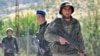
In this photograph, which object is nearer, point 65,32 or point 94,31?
point 65,32

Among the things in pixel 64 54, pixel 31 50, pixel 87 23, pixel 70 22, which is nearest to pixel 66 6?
pixel 70 22

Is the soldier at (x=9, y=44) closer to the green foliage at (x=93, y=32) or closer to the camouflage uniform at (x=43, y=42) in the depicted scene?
the green foliage at (x=93, y=32)

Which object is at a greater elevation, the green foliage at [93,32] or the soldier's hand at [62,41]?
the soldier's hand at [62,41]

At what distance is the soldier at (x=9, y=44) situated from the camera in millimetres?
13867

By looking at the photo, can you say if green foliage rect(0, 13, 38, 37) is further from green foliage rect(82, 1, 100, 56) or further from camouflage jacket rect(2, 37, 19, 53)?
green foliage rect(82, 1, 100, 56)

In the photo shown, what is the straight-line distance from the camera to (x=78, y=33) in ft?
21.6

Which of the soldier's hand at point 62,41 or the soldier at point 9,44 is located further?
the soldier at point 9,44

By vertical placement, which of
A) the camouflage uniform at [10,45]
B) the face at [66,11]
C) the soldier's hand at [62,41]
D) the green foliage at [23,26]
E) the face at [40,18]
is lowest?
the green foliage at [23,26]

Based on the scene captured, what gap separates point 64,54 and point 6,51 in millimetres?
7653

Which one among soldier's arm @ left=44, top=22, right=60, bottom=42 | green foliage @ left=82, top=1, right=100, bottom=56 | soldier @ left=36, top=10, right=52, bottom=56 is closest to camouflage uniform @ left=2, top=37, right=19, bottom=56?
green foliage @ left=82, top=1, right=100, bottom=56

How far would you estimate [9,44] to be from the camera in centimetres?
1388

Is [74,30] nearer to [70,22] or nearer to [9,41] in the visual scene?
[70,22]

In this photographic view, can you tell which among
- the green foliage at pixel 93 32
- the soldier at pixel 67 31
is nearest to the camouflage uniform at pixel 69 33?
the soldier at pixel 67 31

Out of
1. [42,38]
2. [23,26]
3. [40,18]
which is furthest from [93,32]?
[23,26]
